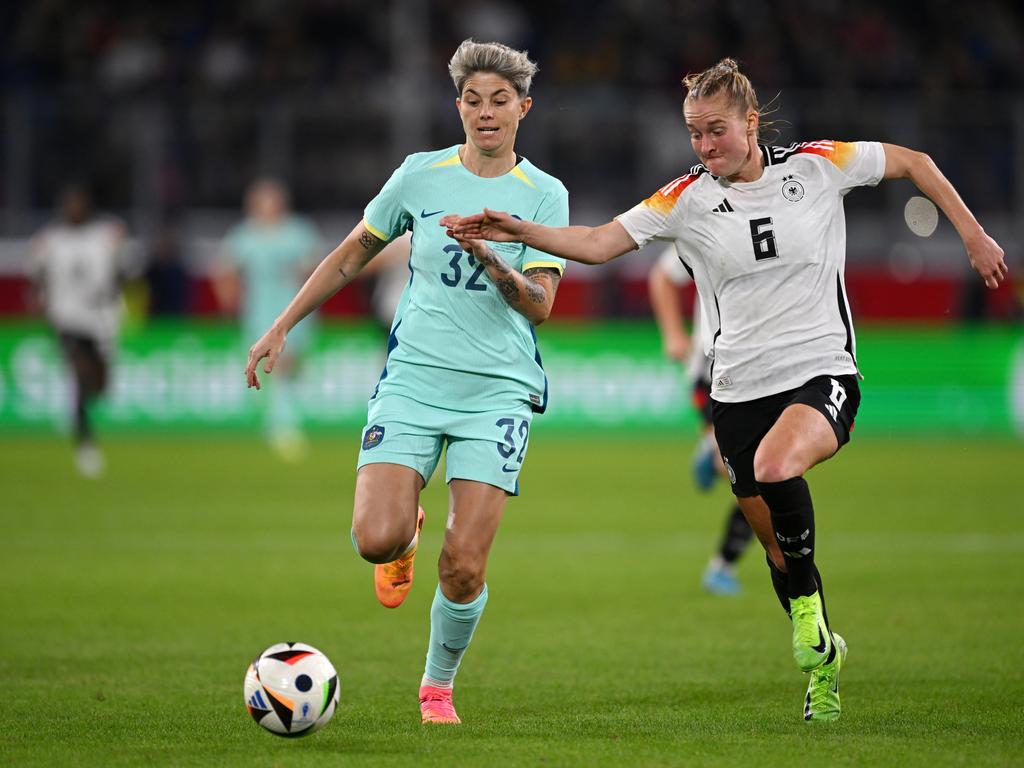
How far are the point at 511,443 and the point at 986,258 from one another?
1.96 m

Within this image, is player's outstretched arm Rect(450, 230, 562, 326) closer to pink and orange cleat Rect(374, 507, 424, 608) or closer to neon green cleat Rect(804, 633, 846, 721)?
pink and orange cleat Rect(374, 507, 424, 608)

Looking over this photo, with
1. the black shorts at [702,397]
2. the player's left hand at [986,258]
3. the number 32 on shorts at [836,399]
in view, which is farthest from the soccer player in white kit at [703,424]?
the player's left hand at [986,258]

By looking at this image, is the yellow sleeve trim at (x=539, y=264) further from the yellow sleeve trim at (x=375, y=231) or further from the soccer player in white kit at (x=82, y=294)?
the soccer player in white kit at (x=82, y=294)

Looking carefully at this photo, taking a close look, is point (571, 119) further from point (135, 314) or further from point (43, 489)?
point (43, 489)

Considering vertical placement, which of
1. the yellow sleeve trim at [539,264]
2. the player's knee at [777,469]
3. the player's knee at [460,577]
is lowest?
the player's knee at [460,577]

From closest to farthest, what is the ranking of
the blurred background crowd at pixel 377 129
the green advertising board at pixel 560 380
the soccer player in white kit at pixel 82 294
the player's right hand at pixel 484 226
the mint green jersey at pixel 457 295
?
the player's right hand at pixel 484 226 → the mint green jersey at pixel 457 295 → the soccer player in white kit at pixel 82 294 → the green advertising board at pixel 560 380 → the blurred background crowd at pixel 377 129

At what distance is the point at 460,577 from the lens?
6.05 meters

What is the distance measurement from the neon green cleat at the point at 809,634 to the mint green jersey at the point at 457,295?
4.46 ft

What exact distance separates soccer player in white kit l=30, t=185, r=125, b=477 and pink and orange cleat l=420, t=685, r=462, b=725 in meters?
11.3

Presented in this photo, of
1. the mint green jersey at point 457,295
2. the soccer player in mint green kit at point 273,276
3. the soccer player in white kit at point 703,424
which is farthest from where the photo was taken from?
the soccer player in mint green kit at point 273,276

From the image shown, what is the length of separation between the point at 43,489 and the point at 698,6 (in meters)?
14.8

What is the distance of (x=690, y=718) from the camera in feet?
20.4

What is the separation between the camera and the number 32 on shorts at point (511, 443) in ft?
20.2

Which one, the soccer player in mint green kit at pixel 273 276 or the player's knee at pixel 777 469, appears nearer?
the player's knee at pixel 777 469
